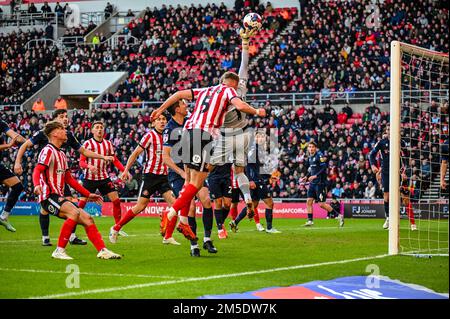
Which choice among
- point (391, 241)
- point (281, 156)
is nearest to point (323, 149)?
point (281, 156)

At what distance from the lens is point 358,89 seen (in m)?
33.9

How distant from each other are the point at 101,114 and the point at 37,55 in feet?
34.9

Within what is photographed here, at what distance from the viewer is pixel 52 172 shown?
11.3 m

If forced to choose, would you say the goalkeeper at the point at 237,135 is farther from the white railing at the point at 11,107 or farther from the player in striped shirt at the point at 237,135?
the white railing at the point at 11,107

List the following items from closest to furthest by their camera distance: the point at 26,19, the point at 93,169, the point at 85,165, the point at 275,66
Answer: the point at 85,165 → the point at 93,169 → the point at 275,66 → the point at 26,19

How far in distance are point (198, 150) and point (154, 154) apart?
345cm

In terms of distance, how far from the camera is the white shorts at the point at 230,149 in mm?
11664

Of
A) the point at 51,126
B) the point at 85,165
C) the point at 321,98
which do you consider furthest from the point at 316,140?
the point at 51,126

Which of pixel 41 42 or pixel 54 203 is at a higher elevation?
pixel 41 42

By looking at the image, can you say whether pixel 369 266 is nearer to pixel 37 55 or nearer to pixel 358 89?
pixel 358 89

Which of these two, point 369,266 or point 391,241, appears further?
point 391,241

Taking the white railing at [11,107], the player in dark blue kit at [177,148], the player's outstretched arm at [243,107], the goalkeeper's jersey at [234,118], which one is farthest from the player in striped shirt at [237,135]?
the white railing at [11,107]

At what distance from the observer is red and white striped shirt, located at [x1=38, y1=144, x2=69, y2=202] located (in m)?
11.0

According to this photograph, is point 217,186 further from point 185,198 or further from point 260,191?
point 260,191
